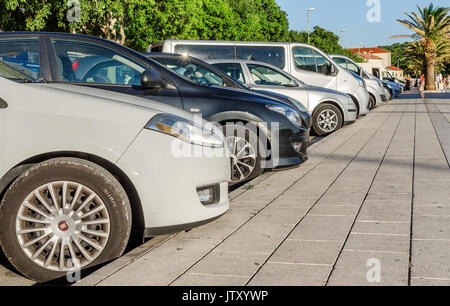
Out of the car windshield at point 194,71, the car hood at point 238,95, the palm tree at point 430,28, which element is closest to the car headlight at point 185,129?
the car hood at point 238,95

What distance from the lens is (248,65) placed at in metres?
11.2

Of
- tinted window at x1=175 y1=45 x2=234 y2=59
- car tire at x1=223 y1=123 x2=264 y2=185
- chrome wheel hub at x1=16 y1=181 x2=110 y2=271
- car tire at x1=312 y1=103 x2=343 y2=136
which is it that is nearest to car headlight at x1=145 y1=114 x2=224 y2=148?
chrome wheel hub at x1=16 y1=181 x2=110 y2=271

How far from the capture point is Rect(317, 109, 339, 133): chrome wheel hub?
43.4ft

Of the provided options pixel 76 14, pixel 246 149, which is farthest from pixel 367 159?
pixel 76 14

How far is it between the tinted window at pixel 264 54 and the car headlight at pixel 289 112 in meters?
7.79

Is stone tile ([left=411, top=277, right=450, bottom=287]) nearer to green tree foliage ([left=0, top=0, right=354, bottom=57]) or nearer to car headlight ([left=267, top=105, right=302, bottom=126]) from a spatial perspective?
car headlight ([left=267, top=105, right=302, bottom=126])

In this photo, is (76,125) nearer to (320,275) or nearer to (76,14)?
(320,275)

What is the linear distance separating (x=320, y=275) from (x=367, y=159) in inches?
208

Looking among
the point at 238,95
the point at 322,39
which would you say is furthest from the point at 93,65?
the point at 322,39

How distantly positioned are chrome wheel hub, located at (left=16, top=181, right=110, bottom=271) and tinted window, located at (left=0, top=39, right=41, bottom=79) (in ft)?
5.01

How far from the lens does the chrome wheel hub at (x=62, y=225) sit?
3486 mm

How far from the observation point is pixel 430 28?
48.5 m

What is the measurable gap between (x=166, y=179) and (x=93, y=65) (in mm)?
2153

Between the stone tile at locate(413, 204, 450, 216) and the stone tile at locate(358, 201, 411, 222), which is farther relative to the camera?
the stone tile at locate(413, 204, 450, 216)
